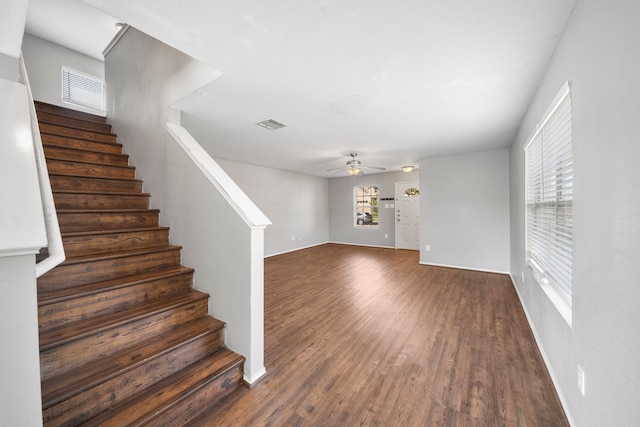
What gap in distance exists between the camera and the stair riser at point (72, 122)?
2883mm

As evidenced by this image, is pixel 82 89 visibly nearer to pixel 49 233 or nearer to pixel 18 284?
pixel 49 233

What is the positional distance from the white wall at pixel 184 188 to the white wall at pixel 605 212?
178cm

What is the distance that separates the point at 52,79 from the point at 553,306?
7093 millimetres

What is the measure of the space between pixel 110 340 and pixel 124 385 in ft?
0.94

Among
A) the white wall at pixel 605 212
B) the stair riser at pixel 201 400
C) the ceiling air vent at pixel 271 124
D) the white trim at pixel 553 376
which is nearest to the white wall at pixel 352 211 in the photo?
the white trim at pixel 553 376

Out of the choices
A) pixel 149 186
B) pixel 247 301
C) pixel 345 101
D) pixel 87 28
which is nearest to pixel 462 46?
pixel 345 101

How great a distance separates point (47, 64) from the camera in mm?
3873

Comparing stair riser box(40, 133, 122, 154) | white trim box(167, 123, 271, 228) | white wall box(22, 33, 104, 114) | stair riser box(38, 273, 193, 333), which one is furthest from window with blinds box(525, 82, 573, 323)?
white wall box(22, 33, 104, 114)

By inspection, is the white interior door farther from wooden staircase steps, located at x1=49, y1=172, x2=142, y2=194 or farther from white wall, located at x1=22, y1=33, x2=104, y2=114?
white wall, located at x1=22, y1=33, x2=104, y2=114

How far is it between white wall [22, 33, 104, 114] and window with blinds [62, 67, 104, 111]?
0.22 feet

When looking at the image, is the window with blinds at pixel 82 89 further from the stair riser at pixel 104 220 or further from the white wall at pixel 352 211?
the white wall at pixel 352 211

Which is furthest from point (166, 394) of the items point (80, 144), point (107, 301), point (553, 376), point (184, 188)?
point (80, 144)

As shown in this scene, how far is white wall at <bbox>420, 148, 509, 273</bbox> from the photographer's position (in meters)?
4.39

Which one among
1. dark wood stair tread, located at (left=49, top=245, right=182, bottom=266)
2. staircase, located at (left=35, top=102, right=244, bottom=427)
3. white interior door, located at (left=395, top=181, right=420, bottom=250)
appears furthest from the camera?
white interior door, located at (left=395, top=181, right=420, bottom=250)
